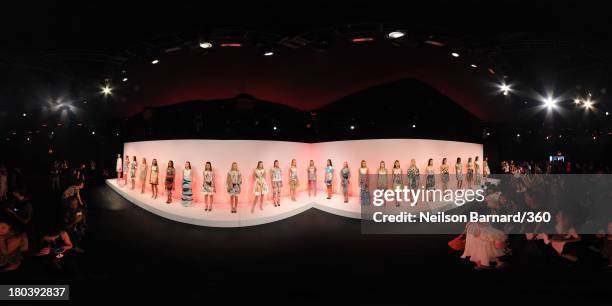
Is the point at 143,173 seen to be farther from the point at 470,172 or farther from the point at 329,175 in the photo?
the point at 470,172

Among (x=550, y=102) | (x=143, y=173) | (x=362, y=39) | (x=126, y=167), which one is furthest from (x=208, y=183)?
(x=550, y=102)

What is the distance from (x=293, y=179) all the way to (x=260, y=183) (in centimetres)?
16

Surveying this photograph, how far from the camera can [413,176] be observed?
4.34 feet

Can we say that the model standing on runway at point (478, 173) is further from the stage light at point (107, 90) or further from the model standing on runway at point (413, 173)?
the stage light at point (107, 90)

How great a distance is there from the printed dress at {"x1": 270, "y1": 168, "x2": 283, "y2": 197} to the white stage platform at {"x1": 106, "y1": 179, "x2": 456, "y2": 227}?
0.29 feet

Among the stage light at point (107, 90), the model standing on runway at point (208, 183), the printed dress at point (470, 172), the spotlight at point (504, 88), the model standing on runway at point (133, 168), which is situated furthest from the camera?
the spotlight at point (504, 88)

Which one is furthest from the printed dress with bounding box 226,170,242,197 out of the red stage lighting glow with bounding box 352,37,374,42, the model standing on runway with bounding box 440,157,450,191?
the model standing on runway with bounding box 440,157,450,191

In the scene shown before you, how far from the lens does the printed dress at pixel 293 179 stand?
3.81ft

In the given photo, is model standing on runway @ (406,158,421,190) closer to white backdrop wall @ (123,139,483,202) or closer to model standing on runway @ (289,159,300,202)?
white backdrop wall @ (123,139,483,202)

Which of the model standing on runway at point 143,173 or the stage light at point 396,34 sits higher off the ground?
the stage light at point 396,34

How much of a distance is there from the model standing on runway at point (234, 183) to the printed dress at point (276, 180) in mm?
137

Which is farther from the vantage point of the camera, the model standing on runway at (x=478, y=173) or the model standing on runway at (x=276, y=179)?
the model standing on runway at (x=478, y=173)

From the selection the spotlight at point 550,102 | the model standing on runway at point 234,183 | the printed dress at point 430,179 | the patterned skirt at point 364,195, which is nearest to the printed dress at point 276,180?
the model standing on runway at point 234,183

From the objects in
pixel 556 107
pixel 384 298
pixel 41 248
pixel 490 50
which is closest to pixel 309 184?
pixel 384 298
